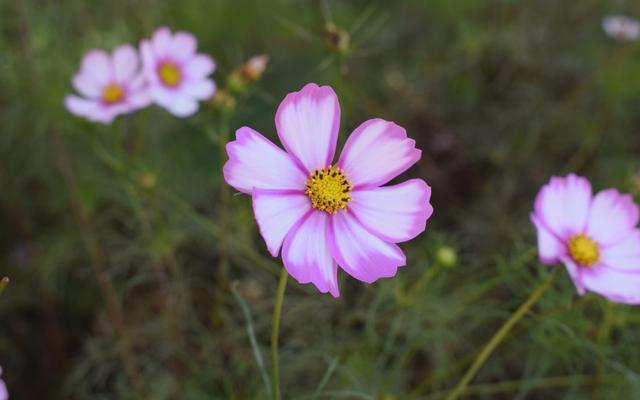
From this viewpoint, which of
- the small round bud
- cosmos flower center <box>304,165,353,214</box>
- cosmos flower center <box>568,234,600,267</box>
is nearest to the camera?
cosmos flower center <box>304,165,353,214</box>

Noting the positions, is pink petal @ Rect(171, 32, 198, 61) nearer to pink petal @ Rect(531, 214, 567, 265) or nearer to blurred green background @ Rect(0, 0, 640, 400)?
blurred green background @ Rect(0, 0, 640, 400)

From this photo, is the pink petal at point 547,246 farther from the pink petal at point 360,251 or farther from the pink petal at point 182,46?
the pink petal at point 182,46

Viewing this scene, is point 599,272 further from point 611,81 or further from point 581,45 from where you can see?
point 581,45

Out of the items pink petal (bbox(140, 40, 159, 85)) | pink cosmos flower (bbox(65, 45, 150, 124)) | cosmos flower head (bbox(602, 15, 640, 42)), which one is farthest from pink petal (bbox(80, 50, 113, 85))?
cosmos flower head (bbox(602, 15, 640, 42))

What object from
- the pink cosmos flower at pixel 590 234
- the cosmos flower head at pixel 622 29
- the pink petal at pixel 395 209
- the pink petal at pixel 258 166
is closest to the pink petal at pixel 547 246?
the pink cosmos flower at pixel 590 234

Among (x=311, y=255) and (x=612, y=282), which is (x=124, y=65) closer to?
(x=311, y=255)

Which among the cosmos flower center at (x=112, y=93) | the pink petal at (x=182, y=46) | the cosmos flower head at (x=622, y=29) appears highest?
the cosmos flower head at (x=622, y=29)
